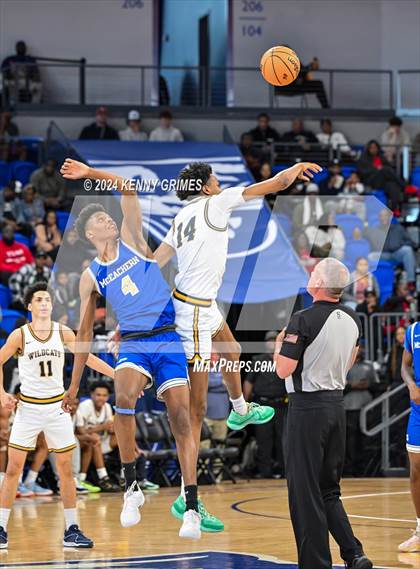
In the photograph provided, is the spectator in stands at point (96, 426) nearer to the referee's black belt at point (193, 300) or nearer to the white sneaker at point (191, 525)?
the referee's black belt at point (193, 300)

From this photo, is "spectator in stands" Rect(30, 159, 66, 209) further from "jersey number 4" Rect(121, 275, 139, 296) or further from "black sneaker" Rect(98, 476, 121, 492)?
"jersey number 4" Rect(121, 275, 139, 296)

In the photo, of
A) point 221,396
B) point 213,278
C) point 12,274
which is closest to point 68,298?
point 12,274

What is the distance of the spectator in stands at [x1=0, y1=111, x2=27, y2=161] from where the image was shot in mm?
20984

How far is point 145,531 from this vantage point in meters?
11.9

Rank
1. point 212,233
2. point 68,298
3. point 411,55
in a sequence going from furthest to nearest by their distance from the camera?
point 411,55, point 68,298, point 212,233

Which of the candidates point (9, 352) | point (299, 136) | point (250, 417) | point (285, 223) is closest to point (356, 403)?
point (285, 223)

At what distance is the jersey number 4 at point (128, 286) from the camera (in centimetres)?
913

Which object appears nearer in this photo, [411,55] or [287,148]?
[287,148]

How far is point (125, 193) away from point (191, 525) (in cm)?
257

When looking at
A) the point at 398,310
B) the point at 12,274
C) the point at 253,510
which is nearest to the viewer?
the point at 253,510

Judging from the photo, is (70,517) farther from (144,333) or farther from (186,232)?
(186,232)

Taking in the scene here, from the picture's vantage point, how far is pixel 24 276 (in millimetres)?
17406

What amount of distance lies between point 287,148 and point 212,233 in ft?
46.9

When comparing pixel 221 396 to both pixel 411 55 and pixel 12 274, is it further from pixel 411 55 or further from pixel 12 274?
pixel 411 55
